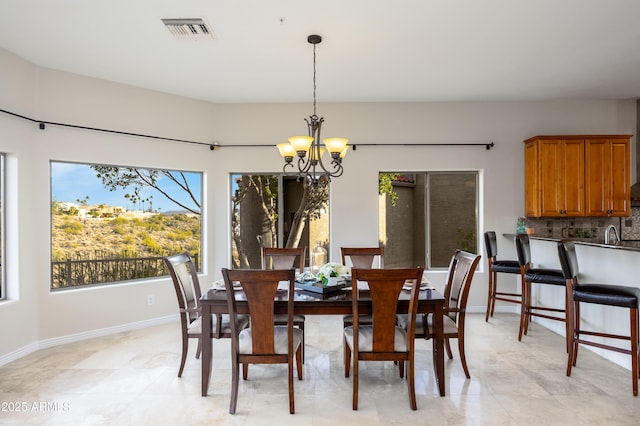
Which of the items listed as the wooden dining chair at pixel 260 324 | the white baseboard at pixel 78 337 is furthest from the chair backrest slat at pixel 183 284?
the white baseboard at pixel 78 337

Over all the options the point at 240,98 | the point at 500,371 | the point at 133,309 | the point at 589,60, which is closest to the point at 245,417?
the point at 500,371

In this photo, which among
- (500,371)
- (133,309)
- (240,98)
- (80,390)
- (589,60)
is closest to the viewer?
(80,390)

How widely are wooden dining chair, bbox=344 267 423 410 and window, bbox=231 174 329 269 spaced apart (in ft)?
9.12

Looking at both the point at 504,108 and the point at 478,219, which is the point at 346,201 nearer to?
the point at 478,219

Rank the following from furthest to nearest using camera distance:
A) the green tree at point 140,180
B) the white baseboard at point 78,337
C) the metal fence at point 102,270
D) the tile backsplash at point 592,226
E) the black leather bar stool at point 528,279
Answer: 1. the tile backsplash at point 592,226
2. the green tree at point 140,180
3. the metal fence at point 102,270
4. the black leather bar stool at point 528,279
5. the white baseboard at point 78,337

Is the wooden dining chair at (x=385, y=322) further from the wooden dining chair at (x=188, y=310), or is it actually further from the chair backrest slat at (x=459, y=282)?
the wooden dining chair at (x=188, y=310)

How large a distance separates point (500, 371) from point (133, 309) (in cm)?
391

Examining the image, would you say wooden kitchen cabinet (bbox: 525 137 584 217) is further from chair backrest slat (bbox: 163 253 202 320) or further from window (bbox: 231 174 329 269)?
chair backrest slat (bbox: 163 253 202 320)

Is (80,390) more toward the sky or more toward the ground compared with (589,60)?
more toward the ground

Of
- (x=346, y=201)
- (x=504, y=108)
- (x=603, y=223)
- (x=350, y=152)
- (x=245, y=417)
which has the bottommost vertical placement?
(x=245, y=417)

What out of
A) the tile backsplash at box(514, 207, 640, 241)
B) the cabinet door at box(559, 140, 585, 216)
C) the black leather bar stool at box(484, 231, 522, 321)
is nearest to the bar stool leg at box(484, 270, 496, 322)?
the black leather bar stool at box(484, 231, 522, 321)

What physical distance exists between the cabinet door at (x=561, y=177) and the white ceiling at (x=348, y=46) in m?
0.70

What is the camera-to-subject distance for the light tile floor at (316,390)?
2482 millimetres

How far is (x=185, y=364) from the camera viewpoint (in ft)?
10.9
